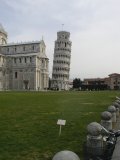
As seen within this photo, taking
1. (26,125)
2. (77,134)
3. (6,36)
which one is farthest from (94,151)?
(6,36)

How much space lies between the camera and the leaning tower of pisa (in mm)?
150625

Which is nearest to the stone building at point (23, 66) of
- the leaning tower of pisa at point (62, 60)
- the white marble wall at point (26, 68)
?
the white marble wall at point (26, 68)

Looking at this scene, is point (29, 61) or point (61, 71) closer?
point (29, 61)

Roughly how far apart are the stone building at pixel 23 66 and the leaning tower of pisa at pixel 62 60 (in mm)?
12586

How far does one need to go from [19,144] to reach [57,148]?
1243 mm

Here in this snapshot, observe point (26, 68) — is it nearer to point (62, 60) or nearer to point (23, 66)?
point (23, 66)

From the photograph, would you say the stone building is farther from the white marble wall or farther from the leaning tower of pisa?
the leaning tower of pisa

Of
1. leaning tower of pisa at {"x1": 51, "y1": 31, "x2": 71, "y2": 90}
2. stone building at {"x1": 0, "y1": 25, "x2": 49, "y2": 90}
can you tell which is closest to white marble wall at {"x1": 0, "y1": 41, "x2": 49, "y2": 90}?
stone building at {"x1": 0, "y1": 25, "x2": 49, "y2": 90}

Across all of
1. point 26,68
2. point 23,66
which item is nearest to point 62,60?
point 26,68

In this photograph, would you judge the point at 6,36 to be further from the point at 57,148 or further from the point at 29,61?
the point at 57,148

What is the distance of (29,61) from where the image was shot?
436ft

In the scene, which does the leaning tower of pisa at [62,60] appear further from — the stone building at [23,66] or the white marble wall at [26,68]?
the white marble wall at [26,68]

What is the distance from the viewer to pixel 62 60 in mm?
152375

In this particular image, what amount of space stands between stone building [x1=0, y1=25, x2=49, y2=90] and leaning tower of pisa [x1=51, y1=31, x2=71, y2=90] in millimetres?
12586
